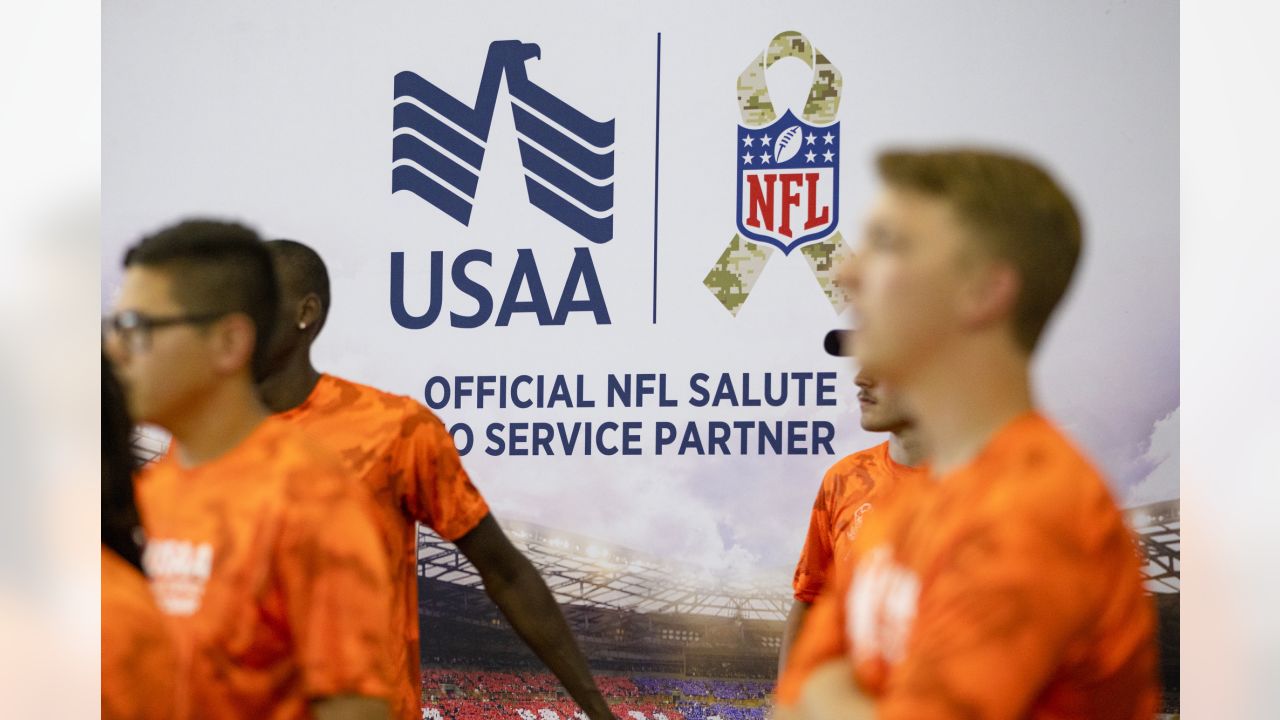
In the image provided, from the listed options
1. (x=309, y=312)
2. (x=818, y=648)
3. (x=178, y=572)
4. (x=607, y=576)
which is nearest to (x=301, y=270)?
(x=309, y=312)

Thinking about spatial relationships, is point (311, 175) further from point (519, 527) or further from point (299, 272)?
point (519, 527)

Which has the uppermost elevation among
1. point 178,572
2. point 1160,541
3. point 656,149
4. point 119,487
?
point 656,149

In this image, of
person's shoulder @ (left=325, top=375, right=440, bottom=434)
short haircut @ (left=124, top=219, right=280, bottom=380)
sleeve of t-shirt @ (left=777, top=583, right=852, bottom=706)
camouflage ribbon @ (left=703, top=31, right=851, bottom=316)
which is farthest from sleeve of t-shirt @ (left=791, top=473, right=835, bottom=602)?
sleeve of t-shirt @ (left=777, top=583, right=852, bottom=706)

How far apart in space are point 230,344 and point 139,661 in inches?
22.3

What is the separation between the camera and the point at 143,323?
8.17 feet

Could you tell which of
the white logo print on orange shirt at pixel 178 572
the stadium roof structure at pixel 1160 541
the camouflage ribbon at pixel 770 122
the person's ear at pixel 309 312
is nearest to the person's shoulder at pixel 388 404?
the person's ear at pixel 309 312

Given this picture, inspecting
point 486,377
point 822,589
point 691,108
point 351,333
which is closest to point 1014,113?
point 691,108

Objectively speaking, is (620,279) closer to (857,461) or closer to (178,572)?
(857,461)

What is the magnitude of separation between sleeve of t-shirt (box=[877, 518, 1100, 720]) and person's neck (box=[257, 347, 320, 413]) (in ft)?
7.80

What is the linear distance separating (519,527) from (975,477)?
2550mm

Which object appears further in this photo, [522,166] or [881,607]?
[522,166]

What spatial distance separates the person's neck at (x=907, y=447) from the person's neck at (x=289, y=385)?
145 centimetres

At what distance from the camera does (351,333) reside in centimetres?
412

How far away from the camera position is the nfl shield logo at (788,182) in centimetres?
390
